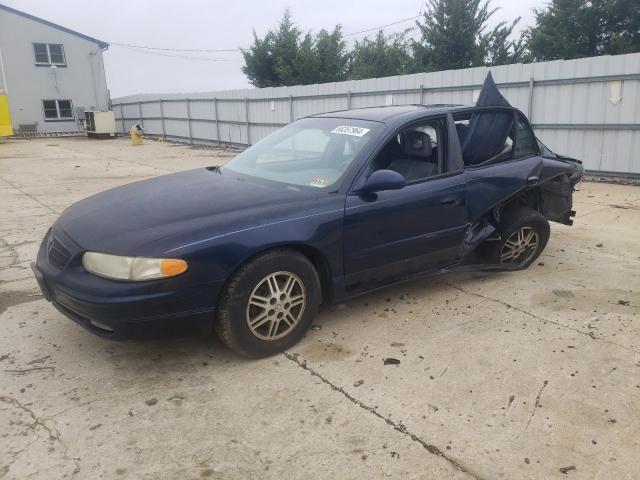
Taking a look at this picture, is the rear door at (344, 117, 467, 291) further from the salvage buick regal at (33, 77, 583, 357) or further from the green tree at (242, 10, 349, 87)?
the green tree at (242, 10, 349, 87)

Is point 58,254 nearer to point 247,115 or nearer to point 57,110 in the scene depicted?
point 247,115

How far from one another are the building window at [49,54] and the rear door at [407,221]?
32.5 metres

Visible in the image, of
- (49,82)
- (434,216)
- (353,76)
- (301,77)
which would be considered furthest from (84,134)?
(434,216)

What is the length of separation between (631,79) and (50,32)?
1234 inches

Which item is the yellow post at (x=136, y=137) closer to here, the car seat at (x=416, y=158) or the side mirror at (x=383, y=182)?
the car seat at (x=416, y=158)

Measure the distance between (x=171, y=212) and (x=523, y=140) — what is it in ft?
11.0

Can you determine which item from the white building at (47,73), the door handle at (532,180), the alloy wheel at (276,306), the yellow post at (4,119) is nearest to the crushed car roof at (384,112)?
the door handle at (532,180)

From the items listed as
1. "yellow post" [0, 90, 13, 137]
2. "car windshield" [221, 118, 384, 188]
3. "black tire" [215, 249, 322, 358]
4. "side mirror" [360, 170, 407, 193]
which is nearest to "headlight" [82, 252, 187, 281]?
"black tire" [215, 249, 322, 358]

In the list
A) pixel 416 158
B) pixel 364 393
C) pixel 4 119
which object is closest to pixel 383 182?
pixel 416 158

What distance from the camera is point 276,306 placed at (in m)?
3.30

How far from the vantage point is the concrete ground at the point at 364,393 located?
2.43 metres

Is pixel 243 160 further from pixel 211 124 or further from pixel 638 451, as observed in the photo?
pixel 211 124

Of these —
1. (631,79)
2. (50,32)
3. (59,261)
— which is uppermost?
(50,32)

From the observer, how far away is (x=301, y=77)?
31547 millimetres
